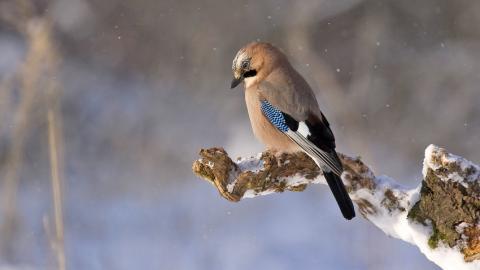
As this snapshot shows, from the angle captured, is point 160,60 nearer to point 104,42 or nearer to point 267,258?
point 104,42

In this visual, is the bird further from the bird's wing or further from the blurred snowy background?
the blurred snowy background

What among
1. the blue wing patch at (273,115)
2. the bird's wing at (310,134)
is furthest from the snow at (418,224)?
the blue wing patch at (273,115)

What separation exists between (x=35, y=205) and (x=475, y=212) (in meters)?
4.28

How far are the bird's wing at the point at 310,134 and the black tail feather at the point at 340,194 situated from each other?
0.03 metres

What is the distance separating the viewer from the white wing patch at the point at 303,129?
→ 291 centimetres

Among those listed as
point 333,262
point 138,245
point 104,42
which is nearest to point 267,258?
point 333,262

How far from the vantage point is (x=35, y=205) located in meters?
5.84

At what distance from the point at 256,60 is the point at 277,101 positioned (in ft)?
0.66

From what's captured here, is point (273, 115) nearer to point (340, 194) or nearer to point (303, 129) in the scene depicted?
point (303, 129)

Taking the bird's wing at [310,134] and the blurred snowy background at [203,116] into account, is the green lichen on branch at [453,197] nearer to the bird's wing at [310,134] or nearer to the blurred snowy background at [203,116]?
the bird's wing at [310,134]

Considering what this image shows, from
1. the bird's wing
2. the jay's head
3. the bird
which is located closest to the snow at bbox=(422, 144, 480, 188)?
the bird's wing

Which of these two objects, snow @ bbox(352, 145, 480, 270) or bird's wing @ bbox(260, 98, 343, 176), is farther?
bird's wing @ bbox(260, 98, 343, 176)

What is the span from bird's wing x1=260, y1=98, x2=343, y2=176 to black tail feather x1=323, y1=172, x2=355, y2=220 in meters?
0.03

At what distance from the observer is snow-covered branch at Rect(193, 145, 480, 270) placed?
230cm
